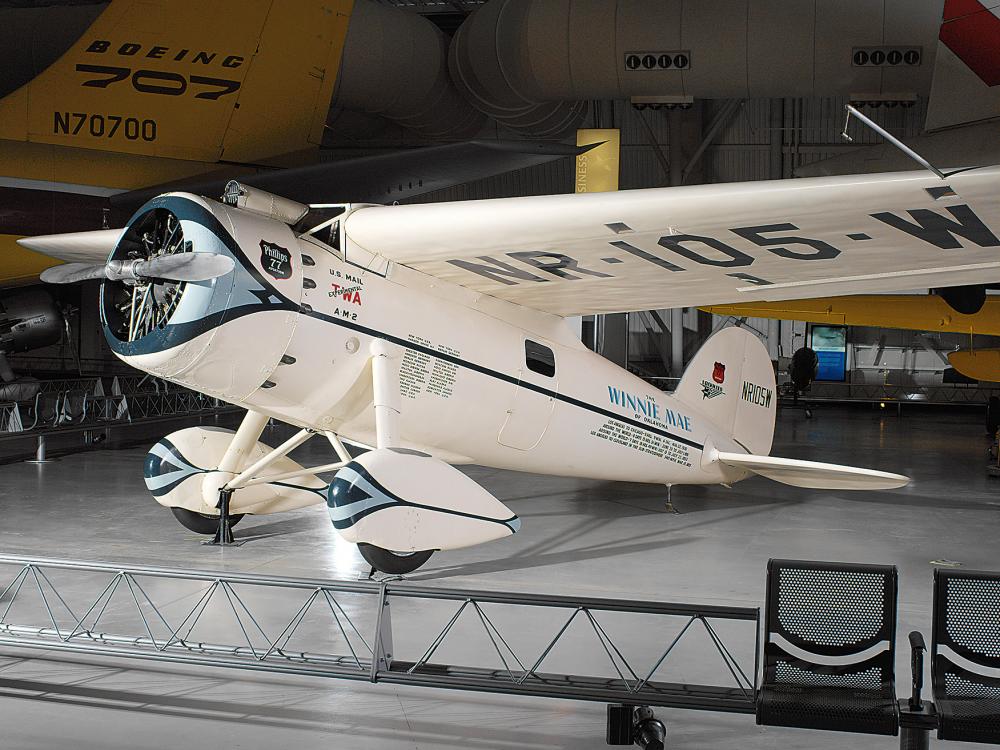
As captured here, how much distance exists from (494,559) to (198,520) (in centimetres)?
233

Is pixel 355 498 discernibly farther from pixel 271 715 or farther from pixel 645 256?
pixel 645 256

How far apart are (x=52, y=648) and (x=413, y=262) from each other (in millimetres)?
3212

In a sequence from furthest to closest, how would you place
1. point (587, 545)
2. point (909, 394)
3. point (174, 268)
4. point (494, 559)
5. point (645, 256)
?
point (909, 394), point (587, 545), point (494, 559), point (645, 256), point (174, 268)

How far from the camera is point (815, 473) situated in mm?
7527

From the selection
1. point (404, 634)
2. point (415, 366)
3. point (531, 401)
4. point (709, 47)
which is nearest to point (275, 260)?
point (415, 366)

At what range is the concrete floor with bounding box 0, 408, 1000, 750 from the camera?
379cm

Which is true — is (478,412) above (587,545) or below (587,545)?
above

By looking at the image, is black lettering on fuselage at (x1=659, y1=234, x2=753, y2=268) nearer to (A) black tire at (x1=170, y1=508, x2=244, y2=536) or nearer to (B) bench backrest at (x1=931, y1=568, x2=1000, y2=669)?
(B) bench backrest at (x1=931, y1=568, x2=1000, y2=669)

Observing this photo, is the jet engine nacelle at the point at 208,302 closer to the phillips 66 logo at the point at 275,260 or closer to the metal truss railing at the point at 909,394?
the phillips 66 logo at the point at 275,260

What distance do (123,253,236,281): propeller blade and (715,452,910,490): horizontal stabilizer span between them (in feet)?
15.3

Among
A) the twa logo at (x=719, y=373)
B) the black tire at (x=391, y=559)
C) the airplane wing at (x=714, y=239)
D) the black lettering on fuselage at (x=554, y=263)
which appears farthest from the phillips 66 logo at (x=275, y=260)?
the twa logo at (x=719, y=373)

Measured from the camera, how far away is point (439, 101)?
16.3 metres

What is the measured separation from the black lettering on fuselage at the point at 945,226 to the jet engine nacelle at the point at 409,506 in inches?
111

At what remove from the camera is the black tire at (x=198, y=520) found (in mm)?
7281
